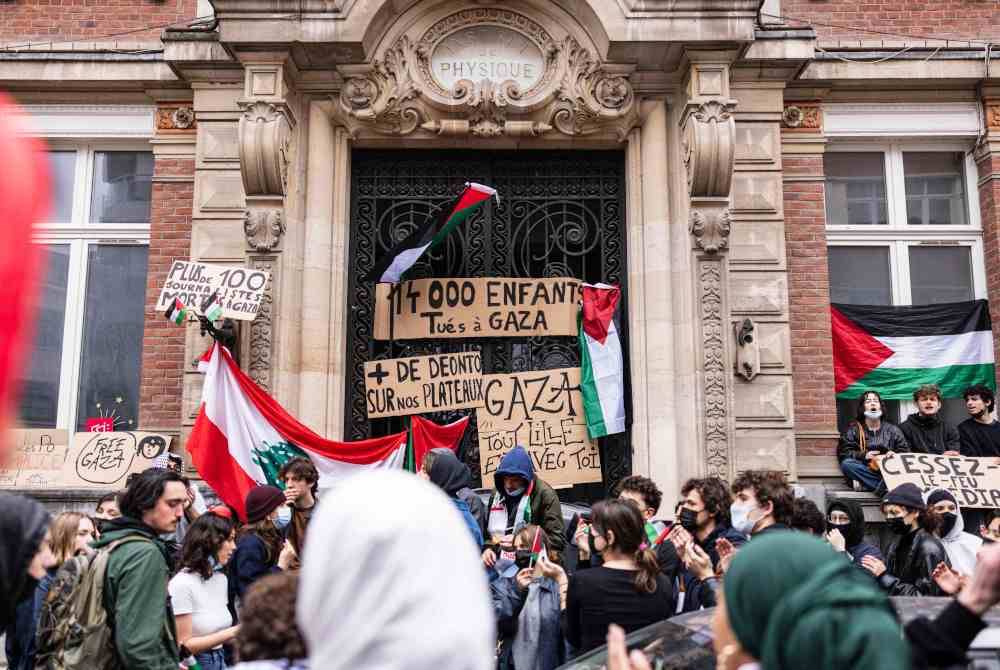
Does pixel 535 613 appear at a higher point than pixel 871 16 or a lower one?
lower

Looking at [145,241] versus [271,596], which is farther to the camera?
[145,241]

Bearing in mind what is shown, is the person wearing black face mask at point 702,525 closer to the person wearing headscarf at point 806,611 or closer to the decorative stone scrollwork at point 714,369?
the decorative stone scrollwork at point 714,369

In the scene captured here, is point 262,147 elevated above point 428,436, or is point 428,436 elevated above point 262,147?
point 262,147

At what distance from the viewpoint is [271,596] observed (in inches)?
101

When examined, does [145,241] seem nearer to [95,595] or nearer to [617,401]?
[617,401]

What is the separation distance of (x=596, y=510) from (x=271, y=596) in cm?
276

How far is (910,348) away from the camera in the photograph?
35.6 feet

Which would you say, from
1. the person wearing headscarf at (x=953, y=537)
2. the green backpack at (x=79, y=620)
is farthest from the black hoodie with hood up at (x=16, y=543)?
the person wearing headscarf at (x=953, y=537)

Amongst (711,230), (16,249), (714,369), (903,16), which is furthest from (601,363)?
(16,249)

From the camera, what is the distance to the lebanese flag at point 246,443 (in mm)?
8922

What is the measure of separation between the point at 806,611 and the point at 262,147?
8150 millimetres

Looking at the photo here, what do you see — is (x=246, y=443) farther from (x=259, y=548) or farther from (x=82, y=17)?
(x=82, y=17)

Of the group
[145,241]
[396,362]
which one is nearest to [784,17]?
[396,362]

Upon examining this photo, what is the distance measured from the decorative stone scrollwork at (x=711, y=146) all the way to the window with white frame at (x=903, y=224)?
2195 mm
